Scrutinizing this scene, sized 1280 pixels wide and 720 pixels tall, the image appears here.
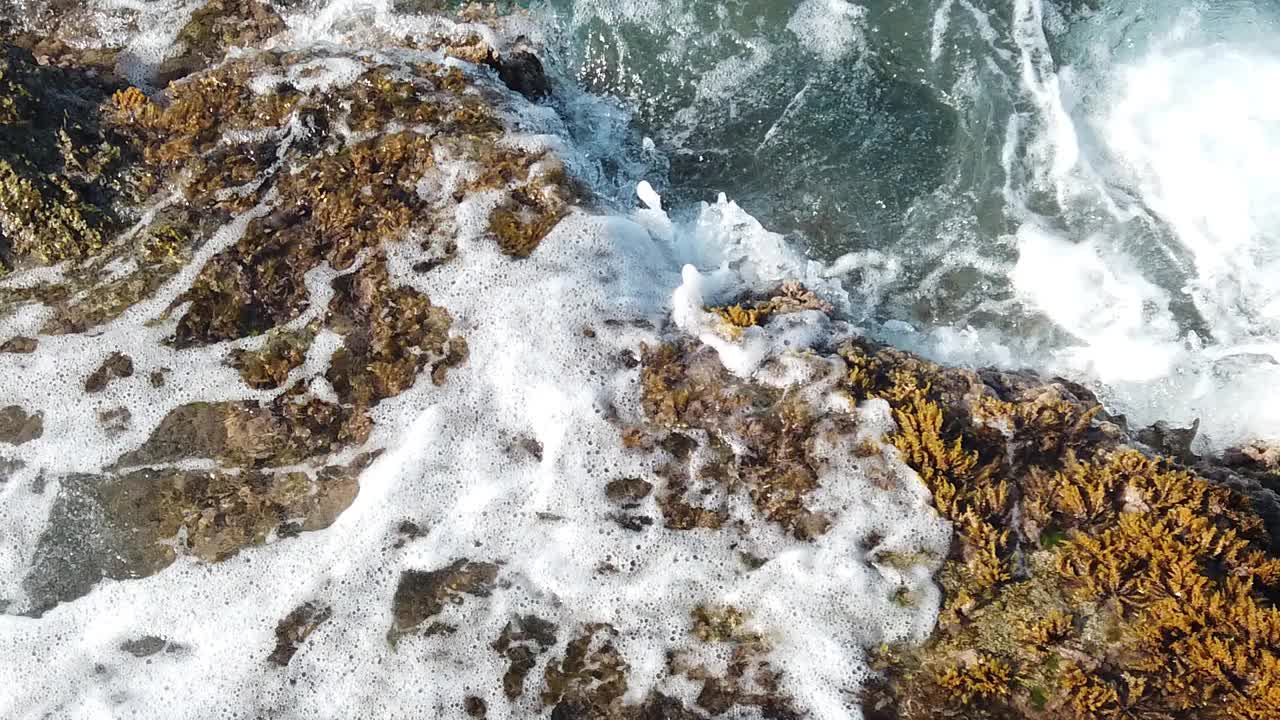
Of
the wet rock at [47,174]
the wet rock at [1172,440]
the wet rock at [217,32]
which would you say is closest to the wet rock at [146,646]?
the wet rock at [47,174]

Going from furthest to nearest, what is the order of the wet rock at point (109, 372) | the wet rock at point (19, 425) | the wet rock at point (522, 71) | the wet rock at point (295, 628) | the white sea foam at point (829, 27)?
the white sea foam at point (829, 27) → the wet rock at point (522, 71) → the wet rock at point (109, 372) → the wet rock at point (19, 425) → the wet rock at point (295, 628)

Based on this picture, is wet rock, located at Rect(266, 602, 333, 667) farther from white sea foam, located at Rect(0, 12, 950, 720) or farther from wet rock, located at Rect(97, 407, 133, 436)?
wet rock, located at Rect(97, 407, 133, 436)

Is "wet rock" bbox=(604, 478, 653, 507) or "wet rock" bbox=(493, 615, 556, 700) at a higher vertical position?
"wet rock" bbox=(604, 478, 653, 507)

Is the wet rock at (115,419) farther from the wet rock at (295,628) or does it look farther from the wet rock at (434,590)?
the wet rock at (434,590)

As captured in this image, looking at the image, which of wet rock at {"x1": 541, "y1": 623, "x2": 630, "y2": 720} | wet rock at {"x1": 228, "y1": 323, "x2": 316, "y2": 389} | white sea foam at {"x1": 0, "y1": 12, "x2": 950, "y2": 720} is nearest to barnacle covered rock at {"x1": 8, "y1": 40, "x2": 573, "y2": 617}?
wet rock at {"x1": 228, "y1": 323, "x2": 316, "y2": 389}

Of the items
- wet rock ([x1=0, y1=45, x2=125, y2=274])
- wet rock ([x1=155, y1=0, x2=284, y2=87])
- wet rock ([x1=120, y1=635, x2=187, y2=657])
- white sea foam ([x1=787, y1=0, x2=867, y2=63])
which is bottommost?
wet rock ([x1=120, y1=635, x2=187, y2=657])
